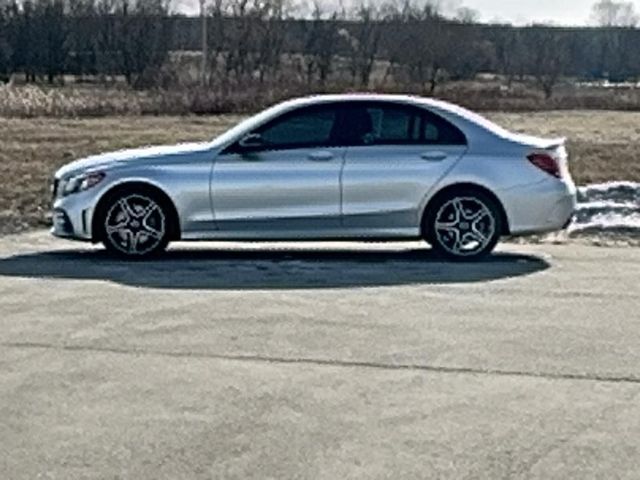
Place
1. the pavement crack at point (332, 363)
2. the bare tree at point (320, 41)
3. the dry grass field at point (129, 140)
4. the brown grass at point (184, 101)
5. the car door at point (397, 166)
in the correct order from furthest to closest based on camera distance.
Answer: the bare tree at point (320, 41)
the brown grass at point (184, 101)
the dry grass field at point (129, 140)
the car door at point (397, 166)
the pavement crack at point (332, 363)

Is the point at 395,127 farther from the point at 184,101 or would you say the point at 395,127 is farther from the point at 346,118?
the point at 184,101

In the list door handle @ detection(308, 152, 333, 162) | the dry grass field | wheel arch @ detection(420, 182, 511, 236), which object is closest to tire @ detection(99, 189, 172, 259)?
door handle @ detection(308, 152, 333, 162)

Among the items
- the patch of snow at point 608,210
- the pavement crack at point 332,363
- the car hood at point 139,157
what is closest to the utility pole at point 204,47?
the patch of snow at point 608,210

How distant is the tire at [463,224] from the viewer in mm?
9758

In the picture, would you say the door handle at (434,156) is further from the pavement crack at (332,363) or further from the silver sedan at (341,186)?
the pavement crack at (332,363)

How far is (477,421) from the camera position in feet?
16.7

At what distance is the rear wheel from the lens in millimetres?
9836

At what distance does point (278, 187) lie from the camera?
9734 millimetres

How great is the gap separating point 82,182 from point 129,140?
49.1 ft

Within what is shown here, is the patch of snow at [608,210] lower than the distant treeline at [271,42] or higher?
lower

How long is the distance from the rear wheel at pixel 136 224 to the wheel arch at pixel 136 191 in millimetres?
22

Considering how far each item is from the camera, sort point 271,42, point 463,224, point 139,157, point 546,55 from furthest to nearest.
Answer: point 546,55, point 271,42, point 139,157, point 463,224

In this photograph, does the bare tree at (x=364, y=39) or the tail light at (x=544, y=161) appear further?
the bare tree at (x=364, y=39)

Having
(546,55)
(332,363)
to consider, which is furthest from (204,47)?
(332,363)
